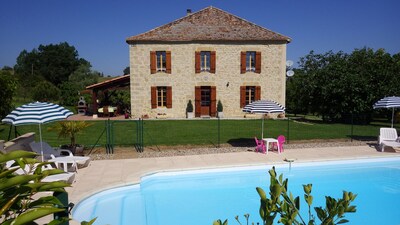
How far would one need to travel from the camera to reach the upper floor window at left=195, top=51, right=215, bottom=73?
69.8 ft

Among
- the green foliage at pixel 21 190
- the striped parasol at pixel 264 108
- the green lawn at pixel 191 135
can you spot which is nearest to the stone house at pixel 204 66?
the green lawn at pixel 191 135

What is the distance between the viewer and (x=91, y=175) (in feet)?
25.5

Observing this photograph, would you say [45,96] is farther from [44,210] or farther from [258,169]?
[44,210]

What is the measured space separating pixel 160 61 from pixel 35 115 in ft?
48.0

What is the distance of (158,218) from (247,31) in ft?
59.7

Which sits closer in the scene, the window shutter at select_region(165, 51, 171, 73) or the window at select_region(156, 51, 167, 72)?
the window shutter at select_region(165, 51, 171, 73)

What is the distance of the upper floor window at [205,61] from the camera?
2127cm

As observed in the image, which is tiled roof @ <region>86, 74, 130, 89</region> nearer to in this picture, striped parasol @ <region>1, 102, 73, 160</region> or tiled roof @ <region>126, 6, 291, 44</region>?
tiled roof @ <region>126, 6, 291, 44</region>

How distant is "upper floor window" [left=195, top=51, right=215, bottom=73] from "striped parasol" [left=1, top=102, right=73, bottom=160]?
14.2m

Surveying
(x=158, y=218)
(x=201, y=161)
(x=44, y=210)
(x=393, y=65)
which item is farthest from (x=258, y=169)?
(x=393, y=65)

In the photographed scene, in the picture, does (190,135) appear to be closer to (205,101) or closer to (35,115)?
(35,115)

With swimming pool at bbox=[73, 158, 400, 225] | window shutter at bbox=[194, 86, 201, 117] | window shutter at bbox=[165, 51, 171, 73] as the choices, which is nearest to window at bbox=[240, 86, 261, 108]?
window shutter at bbox=[194, 86, 201, 117]

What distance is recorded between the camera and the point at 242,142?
41.0 ft

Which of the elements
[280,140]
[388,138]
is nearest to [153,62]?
[280,140]
